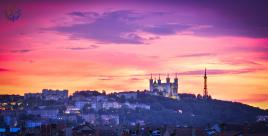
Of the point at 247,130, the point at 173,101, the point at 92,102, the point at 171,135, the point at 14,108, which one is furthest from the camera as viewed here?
the point at 92,102

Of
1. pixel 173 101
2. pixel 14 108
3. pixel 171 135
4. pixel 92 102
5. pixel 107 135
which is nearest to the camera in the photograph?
pixel 171 135

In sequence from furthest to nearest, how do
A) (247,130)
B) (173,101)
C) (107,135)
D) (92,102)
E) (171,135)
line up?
(92,102), (173,101), (107,135), (247,130), (171,135)

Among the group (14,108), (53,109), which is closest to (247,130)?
(14,108)

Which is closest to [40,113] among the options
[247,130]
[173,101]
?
[173,101]

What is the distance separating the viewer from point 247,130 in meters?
58.7

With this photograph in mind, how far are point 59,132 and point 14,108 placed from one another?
288 ft

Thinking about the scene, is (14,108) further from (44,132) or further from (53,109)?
(44,132)

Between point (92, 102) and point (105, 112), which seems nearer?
point (105, 112)

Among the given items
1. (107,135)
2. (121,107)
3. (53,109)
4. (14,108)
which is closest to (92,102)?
(121,107)

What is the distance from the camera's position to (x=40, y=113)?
495 ft

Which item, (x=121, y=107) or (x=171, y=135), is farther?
(x=121, y=107)

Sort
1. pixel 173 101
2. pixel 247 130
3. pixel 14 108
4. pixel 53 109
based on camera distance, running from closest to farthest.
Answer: pixel 247 130
pixel 14 108
pixel 53 109
pixel 173 101

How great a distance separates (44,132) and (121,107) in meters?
117

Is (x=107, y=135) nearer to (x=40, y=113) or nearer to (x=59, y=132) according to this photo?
(x=59, y=132)
